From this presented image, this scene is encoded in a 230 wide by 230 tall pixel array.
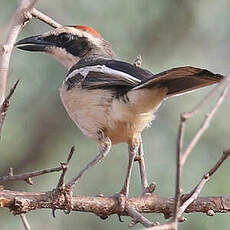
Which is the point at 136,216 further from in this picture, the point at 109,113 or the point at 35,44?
the point at 35,44

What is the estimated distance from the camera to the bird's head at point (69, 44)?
4836 mm

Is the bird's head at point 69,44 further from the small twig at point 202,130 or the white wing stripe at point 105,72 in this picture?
the small twig at point 202,130

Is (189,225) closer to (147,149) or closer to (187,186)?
(187,186)

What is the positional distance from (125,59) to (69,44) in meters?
2.49

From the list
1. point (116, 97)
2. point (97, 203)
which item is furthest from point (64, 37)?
point (97, 203)

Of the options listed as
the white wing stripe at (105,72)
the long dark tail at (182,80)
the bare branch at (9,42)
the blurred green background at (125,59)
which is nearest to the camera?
the bare branch at (9,42)

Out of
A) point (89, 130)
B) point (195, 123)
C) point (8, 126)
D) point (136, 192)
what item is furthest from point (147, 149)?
point (89, 130)

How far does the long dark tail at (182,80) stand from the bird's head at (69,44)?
1274mm

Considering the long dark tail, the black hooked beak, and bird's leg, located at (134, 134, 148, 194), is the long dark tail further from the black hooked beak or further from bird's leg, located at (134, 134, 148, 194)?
the black hooked beak

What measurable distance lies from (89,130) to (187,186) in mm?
1955

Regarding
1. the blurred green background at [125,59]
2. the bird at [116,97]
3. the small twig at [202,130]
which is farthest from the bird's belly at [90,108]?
the blurred green background at [125,59]

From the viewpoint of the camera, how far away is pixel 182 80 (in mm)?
3541

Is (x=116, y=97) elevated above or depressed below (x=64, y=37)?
below

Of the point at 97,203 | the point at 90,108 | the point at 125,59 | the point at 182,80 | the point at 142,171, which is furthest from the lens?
the point at 125,59
